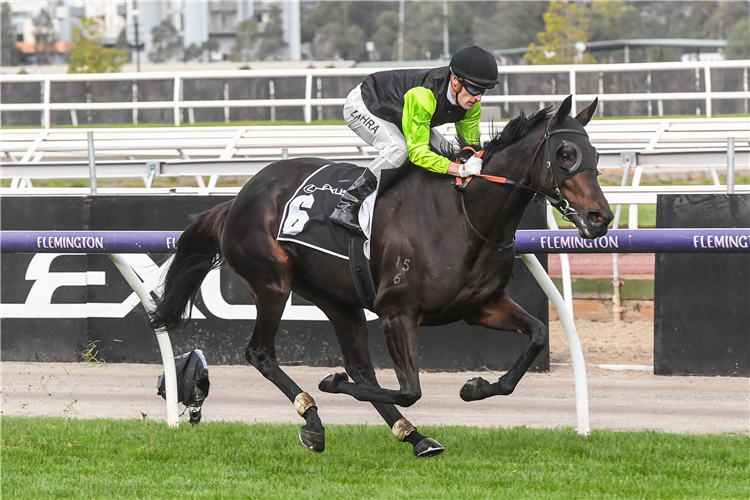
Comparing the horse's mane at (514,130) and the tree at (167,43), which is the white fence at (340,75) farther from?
the tree at (167,43)

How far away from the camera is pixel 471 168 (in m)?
4.54

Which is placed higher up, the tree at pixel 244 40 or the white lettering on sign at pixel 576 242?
the tree at pixel 244 40

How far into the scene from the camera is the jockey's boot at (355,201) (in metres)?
4.88

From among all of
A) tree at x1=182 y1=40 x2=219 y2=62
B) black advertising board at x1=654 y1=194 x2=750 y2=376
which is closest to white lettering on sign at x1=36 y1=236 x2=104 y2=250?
black advertising board at x1=654 y1=194 x2=750 y2=376

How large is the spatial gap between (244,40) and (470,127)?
8927 centimetres

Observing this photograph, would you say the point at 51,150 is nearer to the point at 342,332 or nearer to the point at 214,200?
the point at 214,200

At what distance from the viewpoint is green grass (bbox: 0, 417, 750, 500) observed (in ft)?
14.1

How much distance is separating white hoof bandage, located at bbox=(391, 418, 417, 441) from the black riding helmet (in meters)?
→ 1.68

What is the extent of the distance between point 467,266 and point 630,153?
4040 mm

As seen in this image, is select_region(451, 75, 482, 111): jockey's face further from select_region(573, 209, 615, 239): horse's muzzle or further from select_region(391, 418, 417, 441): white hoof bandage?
select_region(391, 418, 417, 441): white hoof bandage

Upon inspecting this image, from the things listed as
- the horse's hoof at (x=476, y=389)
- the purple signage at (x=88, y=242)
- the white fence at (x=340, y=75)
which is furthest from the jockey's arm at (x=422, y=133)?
the white fence at (x=340, y=75)

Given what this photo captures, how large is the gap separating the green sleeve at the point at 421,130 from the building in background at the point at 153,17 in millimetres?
82106

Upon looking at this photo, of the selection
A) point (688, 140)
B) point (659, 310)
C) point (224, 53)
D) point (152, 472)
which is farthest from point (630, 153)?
point (224, 53)

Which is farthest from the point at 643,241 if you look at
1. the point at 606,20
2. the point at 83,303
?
the point at 606,20
